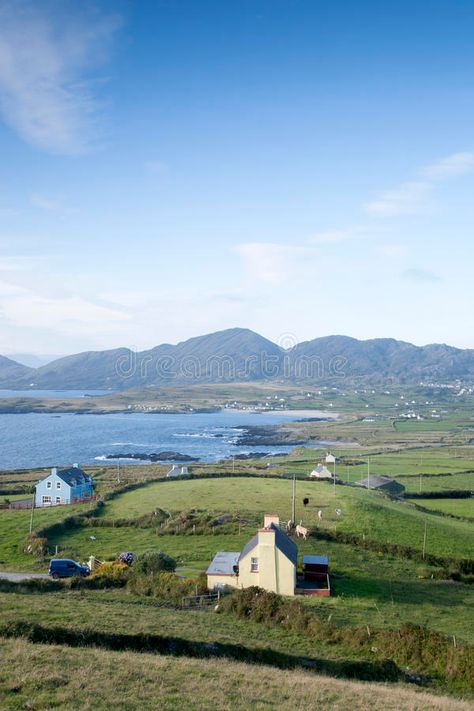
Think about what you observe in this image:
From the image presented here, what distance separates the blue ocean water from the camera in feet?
379

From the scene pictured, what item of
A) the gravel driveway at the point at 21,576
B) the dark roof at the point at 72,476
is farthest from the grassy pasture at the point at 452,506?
the gravel driveway at the point at 21,576

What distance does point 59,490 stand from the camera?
59938mm

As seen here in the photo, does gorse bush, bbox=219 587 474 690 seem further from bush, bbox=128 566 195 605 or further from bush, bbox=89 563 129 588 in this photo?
bush, bbox=89 563 129 588

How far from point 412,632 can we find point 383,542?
2063cm

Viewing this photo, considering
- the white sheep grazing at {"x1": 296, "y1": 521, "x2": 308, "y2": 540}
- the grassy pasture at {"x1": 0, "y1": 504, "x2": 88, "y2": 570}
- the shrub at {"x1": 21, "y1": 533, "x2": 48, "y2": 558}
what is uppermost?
the white sheep grazing at {"x1": 296, "y1": 521, "x2": 308, "y2": 540}

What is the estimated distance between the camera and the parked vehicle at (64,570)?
31.6 m

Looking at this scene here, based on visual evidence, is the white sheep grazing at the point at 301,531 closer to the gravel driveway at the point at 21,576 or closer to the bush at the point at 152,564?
the bush at the point at 152,564

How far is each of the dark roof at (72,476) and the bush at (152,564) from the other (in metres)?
30.8

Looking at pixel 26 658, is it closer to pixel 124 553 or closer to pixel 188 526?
pixel 124 553

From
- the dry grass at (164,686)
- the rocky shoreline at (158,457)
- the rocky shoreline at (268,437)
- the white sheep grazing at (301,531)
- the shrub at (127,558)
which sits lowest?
the rocky shoreline at (158,457)

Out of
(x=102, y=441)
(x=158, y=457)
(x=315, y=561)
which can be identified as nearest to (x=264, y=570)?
(x=315, y=561)

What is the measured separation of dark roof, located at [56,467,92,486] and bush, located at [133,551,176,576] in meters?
30.8

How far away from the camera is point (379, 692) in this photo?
15.9 m

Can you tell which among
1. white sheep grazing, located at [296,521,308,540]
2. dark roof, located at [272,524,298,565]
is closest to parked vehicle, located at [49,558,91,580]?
dark roof, located at [272,524,298,565]
